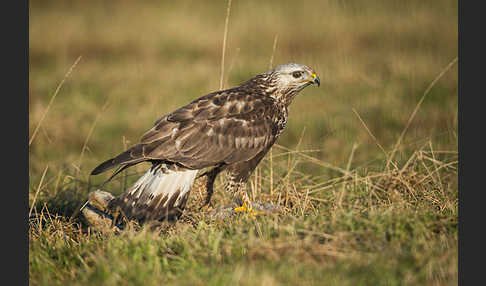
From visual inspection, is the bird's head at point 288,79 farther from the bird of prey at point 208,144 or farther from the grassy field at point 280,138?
the grassy field at point 280,138

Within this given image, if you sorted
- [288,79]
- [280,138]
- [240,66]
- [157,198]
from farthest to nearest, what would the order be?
[240,66], [280,138], [288,79], [157,198]

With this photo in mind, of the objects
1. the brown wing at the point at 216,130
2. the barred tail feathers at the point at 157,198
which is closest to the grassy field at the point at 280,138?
the barred tail feathers at the point at 157,198

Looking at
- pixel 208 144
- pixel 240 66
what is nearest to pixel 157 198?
pixel 208 144

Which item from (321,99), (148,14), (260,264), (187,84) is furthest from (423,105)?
(148,14)

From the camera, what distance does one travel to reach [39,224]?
4965 millimetres

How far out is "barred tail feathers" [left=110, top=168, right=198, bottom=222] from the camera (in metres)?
5.16

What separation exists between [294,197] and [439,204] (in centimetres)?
144

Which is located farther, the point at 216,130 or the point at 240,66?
the point at 240,66

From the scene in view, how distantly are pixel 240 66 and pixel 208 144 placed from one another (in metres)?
8.09

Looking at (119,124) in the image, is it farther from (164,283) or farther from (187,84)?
(164,283)

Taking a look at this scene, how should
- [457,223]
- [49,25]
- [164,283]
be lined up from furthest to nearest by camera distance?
[49,25] → [457,223] → [164,283]

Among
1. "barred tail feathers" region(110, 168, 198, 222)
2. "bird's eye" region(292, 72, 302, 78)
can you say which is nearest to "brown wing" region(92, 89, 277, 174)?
"barred tail feathers" region(110, 168, 198, 222)

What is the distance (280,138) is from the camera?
10445mm

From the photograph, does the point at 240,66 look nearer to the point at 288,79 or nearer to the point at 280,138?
the point at 280,138
